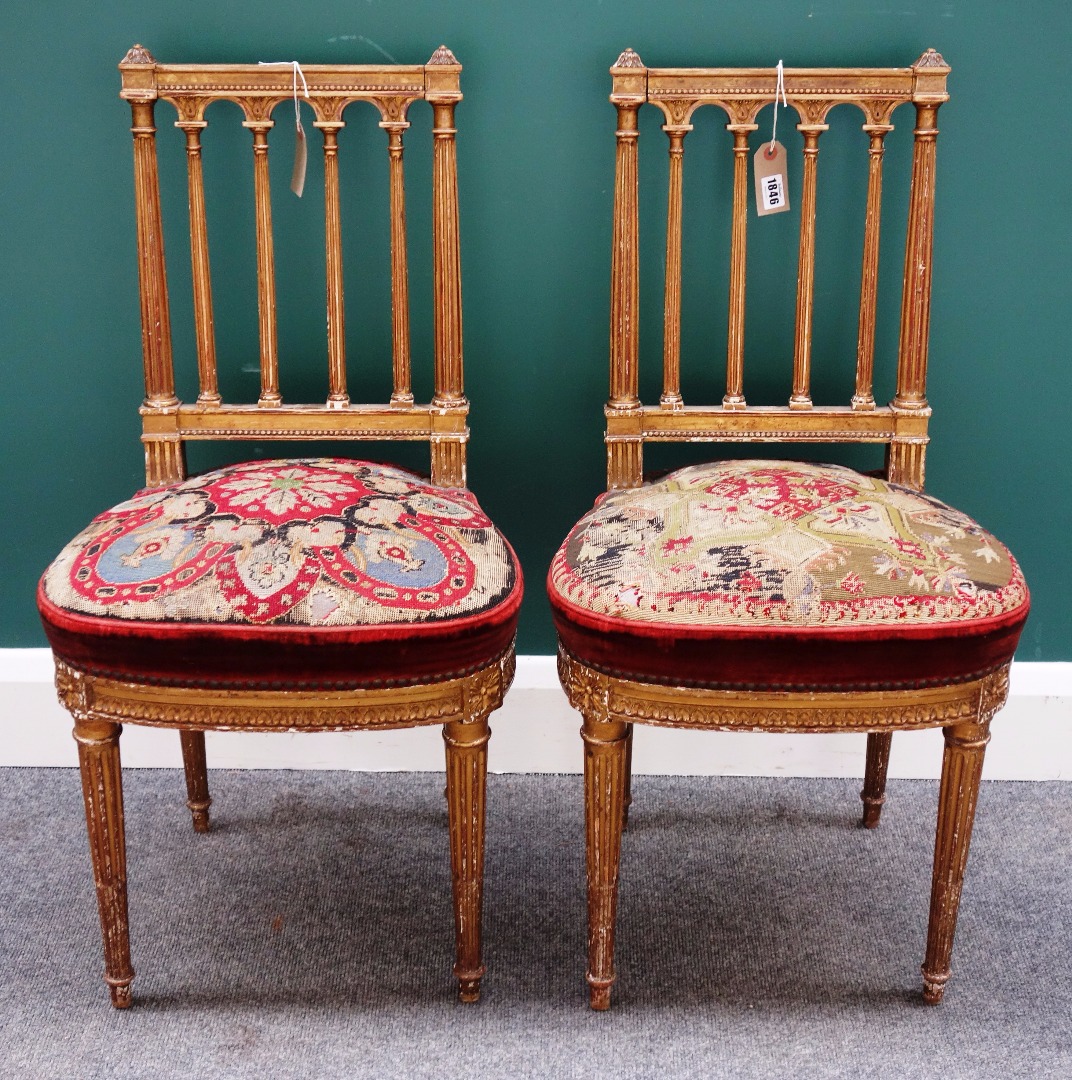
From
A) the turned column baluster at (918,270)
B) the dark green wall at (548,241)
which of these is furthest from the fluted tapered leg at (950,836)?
the dark green wall at (548,241)

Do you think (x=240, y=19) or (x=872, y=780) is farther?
(x=872, y=780)

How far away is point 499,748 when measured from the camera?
6.28ft

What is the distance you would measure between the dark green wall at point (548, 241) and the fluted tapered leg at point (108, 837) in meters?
0.60

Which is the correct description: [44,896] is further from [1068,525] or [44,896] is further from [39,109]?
[1068,525]

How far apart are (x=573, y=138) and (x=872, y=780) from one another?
963 millimetres

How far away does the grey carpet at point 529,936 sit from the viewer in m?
1.37

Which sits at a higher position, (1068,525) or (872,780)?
(1068,525)

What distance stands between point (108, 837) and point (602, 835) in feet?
1.73

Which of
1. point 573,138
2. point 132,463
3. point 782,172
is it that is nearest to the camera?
point 782,172

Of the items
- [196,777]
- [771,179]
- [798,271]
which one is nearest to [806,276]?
[798,271]

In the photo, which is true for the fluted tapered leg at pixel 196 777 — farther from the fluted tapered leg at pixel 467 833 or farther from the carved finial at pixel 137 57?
the carved finial at pixel 137 57

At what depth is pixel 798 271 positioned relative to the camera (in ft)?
5.33

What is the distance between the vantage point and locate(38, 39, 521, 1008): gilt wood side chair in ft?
4.07

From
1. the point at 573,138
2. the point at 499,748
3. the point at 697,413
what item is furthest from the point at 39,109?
the point at 499,748
